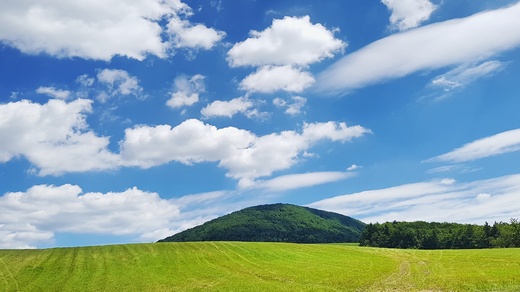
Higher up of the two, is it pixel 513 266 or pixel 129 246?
pixel 129 246

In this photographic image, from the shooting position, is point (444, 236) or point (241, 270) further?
point (444, 236)

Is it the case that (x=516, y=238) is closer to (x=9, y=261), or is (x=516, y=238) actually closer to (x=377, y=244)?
(x=377, y=244)

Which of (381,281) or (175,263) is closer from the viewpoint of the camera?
(381,281)

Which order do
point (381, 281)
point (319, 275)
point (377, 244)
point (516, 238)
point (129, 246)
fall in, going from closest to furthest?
point (381, 281)
point (319, 275)
point (129, 246)
point (516, 238)
point (377, 244)

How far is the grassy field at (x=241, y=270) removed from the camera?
55.5 meters

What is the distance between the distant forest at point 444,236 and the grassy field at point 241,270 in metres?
89.5

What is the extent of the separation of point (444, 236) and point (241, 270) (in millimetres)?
136727

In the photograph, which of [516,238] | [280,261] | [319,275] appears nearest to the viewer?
[319,275]

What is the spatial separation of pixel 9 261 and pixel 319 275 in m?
60.1

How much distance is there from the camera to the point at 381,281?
2272 inches

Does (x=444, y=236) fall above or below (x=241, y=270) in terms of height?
above

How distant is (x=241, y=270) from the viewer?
72.0m

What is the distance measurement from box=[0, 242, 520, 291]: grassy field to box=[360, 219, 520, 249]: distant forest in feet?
294

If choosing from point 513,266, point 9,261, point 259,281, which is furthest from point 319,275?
point 9,261
